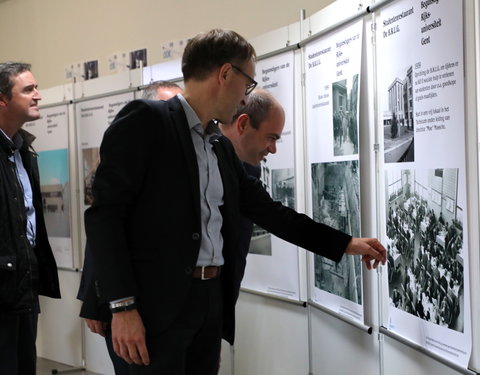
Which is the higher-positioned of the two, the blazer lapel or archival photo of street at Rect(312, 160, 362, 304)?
the blazer lapel

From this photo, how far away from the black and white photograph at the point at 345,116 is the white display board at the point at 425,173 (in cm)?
19

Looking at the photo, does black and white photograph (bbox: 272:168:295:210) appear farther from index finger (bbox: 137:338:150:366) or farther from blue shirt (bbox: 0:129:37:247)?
index finger (bbox: 137:338:150:366)

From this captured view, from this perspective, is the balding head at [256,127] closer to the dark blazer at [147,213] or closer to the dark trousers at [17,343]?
the dark blazer at [147,213]

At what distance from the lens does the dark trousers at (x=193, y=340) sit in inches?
66.3

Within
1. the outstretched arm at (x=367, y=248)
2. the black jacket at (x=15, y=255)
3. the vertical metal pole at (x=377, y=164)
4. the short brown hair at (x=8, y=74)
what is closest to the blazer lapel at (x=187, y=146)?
the outstretched arm at (x=367, y=248)

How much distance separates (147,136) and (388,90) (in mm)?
1205

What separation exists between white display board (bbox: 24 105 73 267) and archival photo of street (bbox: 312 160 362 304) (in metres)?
2.67

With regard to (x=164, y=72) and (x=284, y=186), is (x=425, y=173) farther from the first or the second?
(x=164, y=72)

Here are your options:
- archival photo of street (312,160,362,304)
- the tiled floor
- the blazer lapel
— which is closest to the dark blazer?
the blazer lapel

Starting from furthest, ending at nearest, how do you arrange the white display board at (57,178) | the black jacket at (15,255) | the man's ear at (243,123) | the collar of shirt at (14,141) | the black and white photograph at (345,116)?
the white display board at (57,178), the collar of shirt at (14,141), the black jacket at (15,255), the black and white photograph at (345,116), the man's ear at (243,123)

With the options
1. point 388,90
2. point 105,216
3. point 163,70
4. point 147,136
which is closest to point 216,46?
point 147,136

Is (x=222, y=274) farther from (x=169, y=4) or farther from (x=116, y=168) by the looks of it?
(x=169, y=4)

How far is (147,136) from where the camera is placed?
166 centimetres

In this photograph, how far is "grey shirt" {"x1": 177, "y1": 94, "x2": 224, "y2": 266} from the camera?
1762 millimetres
